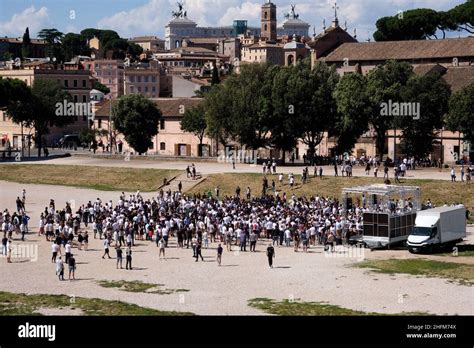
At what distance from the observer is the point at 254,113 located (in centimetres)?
7450

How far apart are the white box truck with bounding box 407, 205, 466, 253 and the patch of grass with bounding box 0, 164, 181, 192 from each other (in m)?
28.9

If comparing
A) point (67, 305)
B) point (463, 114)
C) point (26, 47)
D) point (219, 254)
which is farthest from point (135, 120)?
point (26, 47)

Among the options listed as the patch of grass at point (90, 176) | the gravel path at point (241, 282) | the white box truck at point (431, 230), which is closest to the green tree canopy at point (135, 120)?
the patch of grass at point (90, 176)

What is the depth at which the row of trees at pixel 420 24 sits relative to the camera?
398ft

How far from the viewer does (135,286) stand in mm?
35344

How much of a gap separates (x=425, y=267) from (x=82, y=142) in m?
73.5

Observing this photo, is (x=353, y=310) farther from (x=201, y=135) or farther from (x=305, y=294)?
(x=201, y=135)

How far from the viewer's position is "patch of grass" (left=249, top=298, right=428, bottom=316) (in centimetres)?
2973

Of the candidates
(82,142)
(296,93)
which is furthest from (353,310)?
(82,142)

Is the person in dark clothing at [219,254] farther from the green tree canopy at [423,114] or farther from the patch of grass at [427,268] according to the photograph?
the green tree canopy at [423,114]

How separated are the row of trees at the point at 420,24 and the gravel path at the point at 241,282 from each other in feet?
275

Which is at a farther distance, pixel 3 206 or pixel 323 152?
pixel 323 152

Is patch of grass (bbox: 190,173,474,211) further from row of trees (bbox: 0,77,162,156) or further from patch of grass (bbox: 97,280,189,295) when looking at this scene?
patch of grass (bbox: 97,280,189,295)

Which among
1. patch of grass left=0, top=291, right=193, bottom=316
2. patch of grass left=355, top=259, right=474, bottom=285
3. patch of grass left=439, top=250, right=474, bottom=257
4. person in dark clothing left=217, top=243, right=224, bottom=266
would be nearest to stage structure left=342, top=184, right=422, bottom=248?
patch of grass left=439, top=250, right=474, bottom=257
